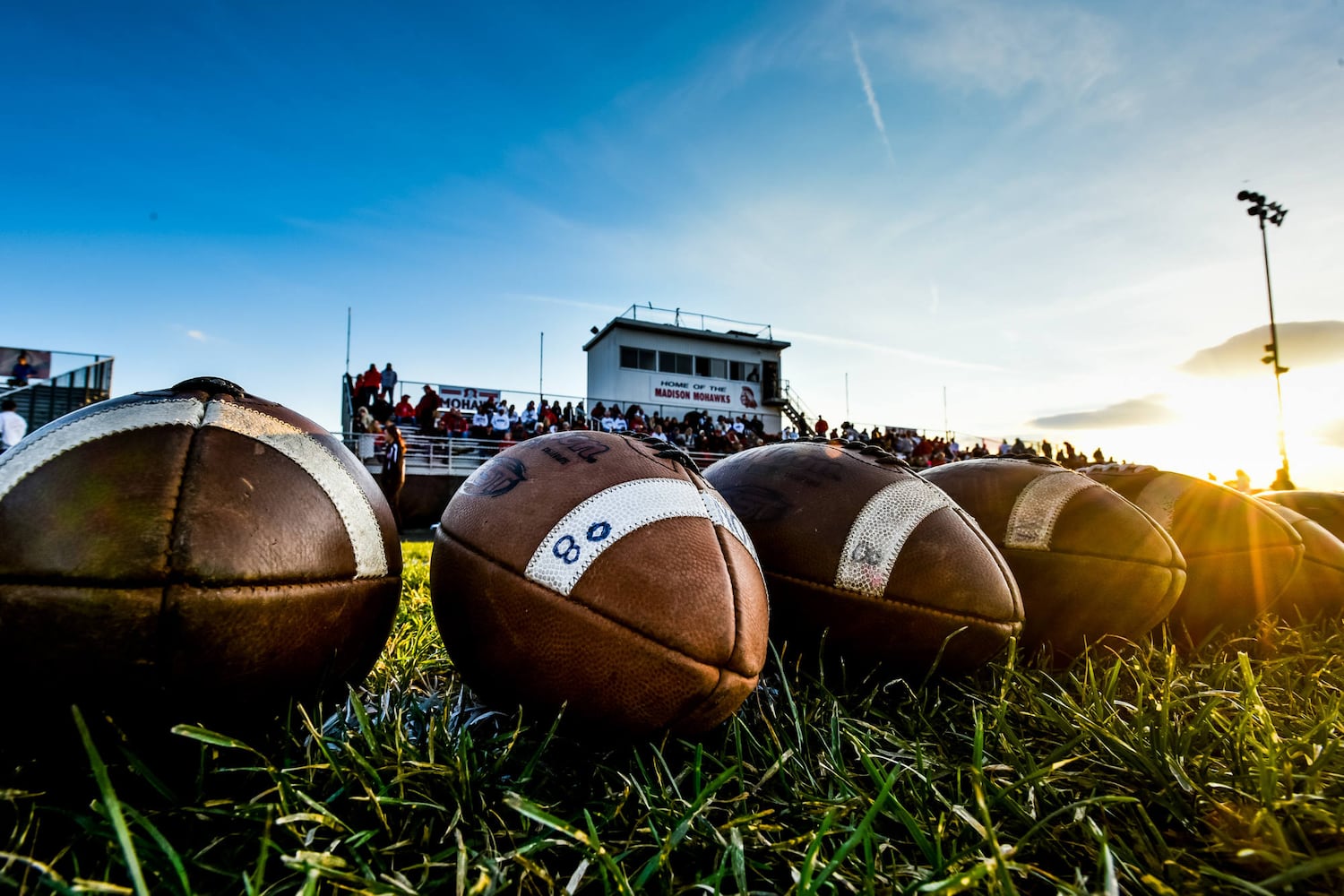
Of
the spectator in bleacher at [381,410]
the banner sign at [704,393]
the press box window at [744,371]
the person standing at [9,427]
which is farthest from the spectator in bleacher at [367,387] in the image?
the press box window at [744,371]

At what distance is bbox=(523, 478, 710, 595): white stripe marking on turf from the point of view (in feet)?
5.56

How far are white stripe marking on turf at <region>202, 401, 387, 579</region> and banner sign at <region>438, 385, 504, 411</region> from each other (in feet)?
75.9

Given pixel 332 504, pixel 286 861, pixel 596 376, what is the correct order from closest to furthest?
pixel 286 861 → pixel 332 504 → pixel 596 376

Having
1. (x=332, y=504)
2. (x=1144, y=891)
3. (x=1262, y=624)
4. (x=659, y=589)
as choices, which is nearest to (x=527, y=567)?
(x=659, y=589)

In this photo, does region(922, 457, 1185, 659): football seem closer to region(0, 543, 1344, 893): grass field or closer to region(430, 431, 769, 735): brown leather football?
region(0, 543, 1344, 893): grass field

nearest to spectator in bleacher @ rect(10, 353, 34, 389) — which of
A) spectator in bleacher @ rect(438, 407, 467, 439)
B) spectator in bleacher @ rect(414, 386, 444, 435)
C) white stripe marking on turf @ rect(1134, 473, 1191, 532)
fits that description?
spectator in bleacher @ rect(414, 386, 444, 435)

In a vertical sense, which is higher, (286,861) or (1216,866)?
(286,861)

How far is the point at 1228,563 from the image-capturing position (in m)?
2.86

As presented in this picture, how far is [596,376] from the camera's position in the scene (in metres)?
32.5

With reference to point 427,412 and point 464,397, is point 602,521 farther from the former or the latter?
point 464,397

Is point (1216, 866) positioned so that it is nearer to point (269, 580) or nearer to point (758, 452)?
point (758, 452)

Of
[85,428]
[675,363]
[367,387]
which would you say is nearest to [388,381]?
[367,387]

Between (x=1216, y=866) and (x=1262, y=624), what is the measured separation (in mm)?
2239

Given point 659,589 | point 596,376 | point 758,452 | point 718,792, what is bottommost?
point 718,792
